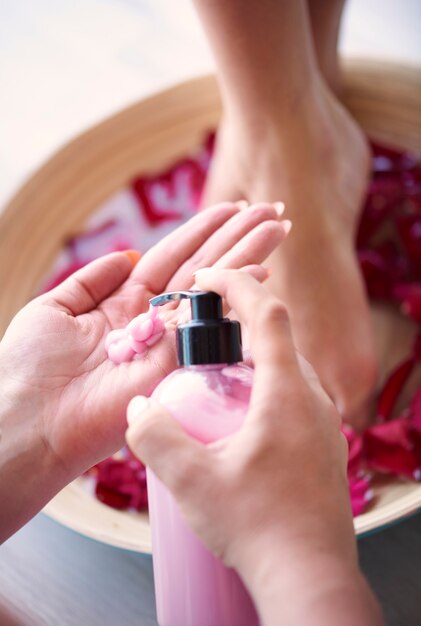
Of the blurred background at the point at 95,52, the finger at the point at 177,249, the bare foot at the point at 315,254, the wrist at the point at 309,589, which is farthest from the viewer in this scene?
the blurred background at the point at 95,52

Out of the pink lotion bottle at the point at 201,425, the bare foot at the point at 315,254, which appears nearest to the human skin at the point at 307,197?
the bare foot at the point at 315,254

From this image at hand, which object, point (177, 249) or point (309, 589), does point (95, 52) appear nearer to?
point (177, 249)

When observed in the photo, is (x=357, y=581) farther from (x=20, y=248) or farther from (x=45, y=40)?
(x=45, y=40)

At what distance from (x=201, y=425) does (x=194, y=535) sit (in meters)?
0.08

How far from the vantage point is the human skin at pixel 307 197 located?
784 millimetres

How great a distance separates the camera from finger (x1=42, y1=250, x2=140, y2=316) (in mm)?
673

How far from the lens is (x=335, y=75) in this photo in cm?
102

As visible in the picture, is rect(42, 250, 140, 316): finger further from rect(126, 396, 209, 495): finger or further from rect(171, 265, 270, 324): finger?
rect(126, 396, 209, 495): finger

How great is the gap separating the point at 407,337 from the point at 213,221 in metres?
0.36

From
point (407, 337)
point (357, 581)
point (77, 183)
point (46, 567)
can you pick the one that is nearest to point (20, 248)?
point (77, 183)

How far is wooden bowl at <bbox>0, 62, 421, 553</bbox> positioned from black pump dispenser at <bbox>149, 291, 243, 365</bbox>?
44cm

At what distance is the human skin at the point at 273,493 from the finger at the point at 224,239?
8.8 inches

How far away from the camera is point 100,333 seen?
65 centimetres

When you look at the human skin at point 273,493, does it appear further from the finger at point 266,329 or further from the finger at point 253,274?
the finger at point 253,274
